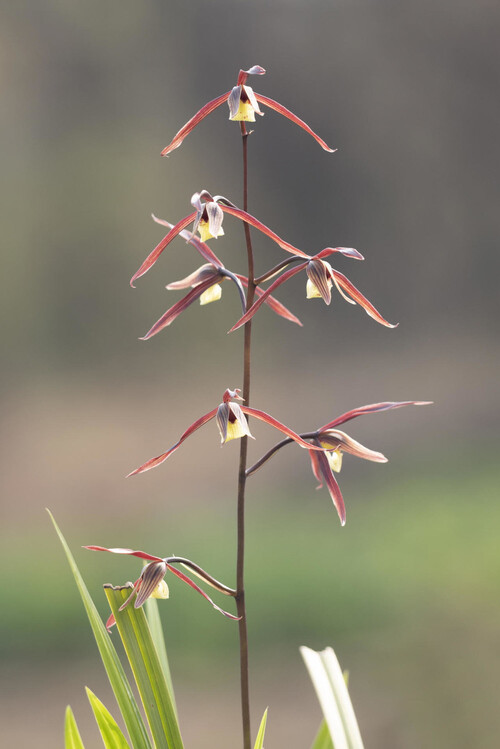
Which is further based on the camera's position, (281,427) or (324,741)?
(324,741)

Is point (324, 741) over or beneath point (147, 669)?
beneath

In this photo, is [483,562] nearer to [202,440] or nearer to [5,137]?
[202,440]

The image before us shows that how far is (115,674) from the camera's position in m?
0.51

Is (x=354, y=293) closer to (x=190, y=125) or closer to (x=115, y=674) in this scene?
(x=190, y=125)

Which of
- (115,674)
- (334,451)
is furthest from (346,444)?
(115,674)

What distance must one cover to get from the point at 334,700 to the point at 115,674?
0.16 meters

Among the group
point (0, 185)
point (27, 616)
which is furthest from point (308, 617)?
point (0, 185)

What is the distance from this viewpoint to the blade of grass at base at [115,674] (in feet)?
1.66

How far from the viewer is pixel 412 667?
65.7 inches

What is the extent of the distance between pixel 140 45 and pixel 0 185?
880 mm

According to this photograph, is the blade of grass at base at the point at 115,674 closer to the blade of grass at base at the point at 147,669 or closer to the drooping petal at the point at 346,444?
the blade of grass at base at the point at 147,669

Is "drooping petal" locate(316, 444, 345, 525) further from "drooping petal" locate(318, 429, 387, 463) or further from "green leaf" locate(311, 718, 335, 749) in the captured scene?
"green leaf" locate(311, 718, 335, 749)

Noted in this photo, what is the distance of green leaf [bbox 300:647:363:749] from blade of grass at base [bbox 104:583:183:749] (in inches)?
4.1

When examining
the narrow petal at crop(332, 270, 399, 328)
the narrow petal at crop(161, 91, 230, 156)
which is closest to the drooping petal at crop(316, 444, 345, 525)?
the narrow petal at crop(332, 270, 399, 328)
